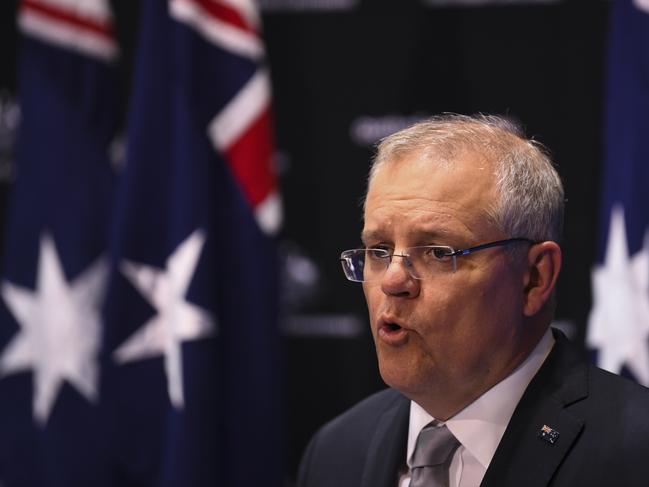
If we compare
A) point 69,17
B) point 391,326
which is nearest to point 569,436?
point 391,326

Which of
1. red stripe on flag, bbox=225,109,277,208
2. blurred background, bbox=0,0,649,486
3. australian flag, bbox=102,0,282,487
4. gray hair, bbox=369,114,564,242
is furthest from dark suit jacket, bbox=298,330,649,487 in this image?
red stripe on flag, bbox=225,109,277,208

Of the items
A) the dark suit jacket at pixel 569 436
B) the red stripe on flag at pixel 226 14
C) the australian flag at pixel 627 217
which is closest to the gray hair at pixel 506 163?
the dark suit jacket at pixel 569 436

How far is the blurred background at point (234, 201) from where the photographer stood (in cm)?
340

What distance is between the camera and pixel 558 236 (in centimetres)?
199

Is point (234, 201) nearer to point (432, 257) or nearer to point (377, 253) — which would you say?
point (377, 253)

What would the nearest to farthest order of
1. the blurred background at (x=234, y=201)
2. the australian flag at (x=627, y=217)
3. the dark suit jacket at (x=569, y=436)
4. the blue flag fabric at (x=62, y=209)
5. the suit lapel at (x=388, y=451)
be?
the dark suit jacket at (x=569, y=436) < the suit lapel at (x=388, y=451) < the australian flag at (x=627, y=217) < the blurred background at (x=234, y=201) < the blue flag fabric at (x=62, y=209)

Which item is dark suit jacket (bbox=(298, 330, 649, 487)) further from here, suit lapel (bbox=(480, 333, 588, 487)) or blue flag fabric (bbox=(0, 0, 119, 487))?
blue flag fabric (bbox=(0, 0, 119, 487))

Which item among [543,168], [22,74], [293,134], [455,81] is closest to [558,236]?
[543,168]

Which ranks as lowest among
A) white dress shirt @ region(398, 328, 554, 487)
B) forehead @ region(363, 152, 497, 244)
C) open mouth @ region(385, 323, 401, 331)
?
white dress shirt @ region(398, 328, 554, 487)

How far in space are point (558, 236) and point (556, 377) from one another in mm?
331

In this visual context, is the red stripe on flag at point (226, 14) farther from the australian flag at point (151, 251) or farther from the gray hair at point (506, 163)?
A: the gray hair at point (506, 163)

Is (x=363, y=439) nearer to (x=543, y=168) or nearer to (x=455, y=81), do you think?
(x=543, y=168)

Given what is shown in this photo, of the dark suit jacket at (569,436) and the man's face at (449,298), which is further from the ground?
the man's face at (449,298)

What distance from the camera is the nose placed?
1.83m
